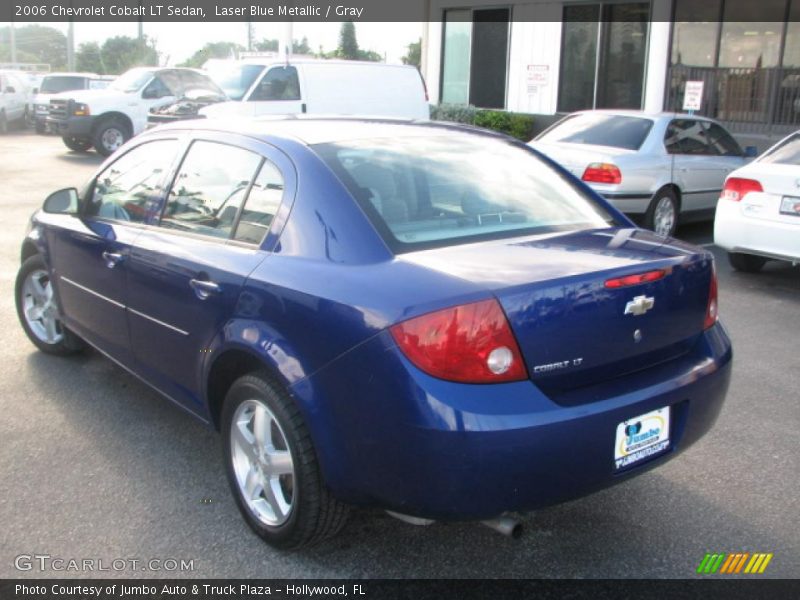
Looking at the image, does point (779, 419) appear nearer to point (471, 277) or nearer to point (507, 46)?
point (471, 277)

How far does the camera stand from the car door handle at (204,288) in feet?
11.1

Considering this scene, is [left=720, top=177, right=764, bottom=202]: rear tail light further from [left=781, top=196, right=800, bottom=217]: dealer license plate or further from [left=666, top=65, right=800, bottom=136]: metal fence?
[left=666, top=65, right=800, bottom=136]: metal fence

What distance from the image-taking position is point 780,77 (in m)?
15.4

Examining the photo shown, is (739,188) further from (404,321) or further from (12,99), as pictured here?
(12,99)

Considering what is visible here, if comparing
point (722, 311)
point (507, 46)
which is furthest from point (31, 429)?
point (507, 46)

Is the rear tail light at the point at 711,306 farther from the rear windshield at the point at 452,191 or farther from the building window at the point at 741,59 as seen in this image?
the building window at the point at 741,59

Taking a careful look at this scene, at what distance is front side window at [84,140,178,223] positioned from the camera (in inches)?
164

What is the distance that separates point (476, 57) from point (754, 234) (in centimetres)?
1434

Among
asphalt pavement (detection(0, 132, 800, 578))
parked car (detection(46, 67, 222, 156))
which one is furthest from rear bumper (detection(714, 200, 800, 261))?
parked car (detection(46, 67, 222, 156))

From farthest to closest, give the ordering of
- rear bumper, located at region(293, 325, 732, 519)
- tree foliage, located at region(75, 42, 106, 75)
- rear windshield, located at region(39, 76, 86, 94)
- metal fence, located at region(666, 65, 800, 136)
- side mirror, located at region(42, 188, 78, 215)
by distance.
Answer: tree foliage, located at region(75, 42, 106, 75) < rear windshield, located at region(39, 76, 86, 94) < metal fence, located at region(666, 65, 800, 136) < side mirror, located at region(42, 188, 78, 215) < rear bumper, located at region(293, 325, 732, 519)

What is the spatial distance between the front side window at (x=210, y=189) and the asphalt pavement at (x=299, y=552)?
1.14 meters

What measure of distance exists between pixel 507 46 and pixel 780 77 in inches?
258

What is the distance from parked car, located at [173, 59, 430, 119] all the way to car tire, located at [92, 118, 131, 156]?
3.52 meters

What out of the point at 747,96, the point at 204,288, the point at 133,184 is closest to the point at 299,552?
the point at 204,288
